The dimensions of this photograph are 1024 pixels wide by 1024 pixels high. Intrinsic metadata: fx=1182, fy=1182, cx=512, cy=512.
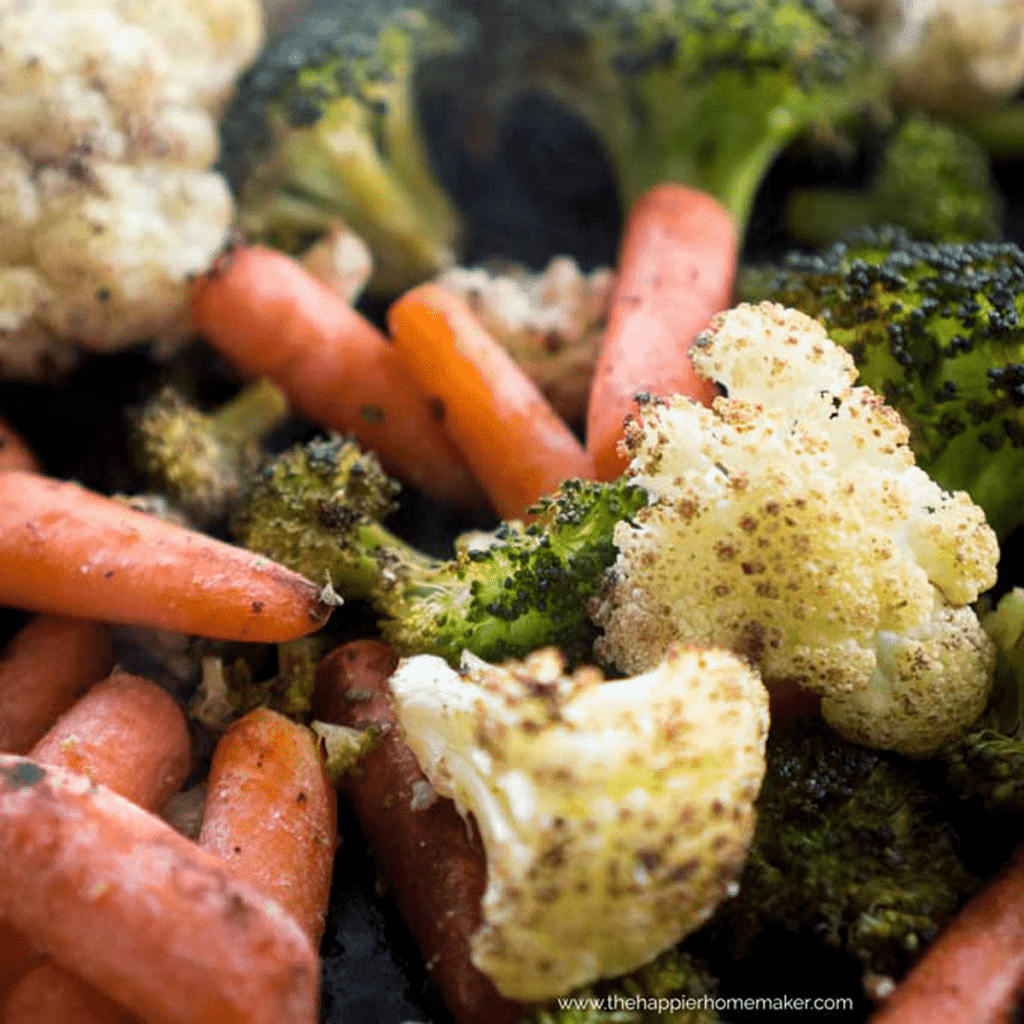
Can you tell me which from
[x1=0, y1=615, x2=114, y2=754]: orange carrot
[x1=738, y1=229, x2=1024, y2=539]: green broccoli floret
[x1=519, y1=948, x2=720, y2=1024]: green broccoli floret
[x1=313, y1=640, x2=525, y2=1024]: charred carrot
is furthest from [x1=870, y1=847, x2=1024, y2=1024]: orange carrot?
[x1=0, y1=615, x2=114, y2=754]: orange carrot

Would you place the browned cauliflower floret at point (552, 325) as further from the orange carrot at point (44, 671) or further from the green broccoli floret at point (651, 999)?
the green broccoli floret at point (651, 999)

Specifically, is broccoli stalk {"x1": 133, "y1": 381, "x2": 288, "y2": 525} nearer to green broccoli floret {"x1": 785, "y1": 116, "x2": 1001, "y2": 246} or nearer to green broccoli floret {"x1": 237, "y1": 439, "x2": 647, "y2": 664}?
green broccoli floret {"x1": 237, "y1": 439, "x2": 647, "y2": 664}

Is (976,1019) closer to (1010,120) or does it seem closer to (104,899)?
(104,899)

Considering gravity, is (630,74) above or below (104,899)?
above

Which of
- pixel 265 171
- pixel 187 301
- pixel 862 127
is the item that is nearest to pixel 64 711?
pixel 187 301

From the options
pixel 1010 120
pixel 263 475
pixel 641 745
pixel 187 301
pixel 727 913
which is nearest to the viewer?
pixel 641 745
